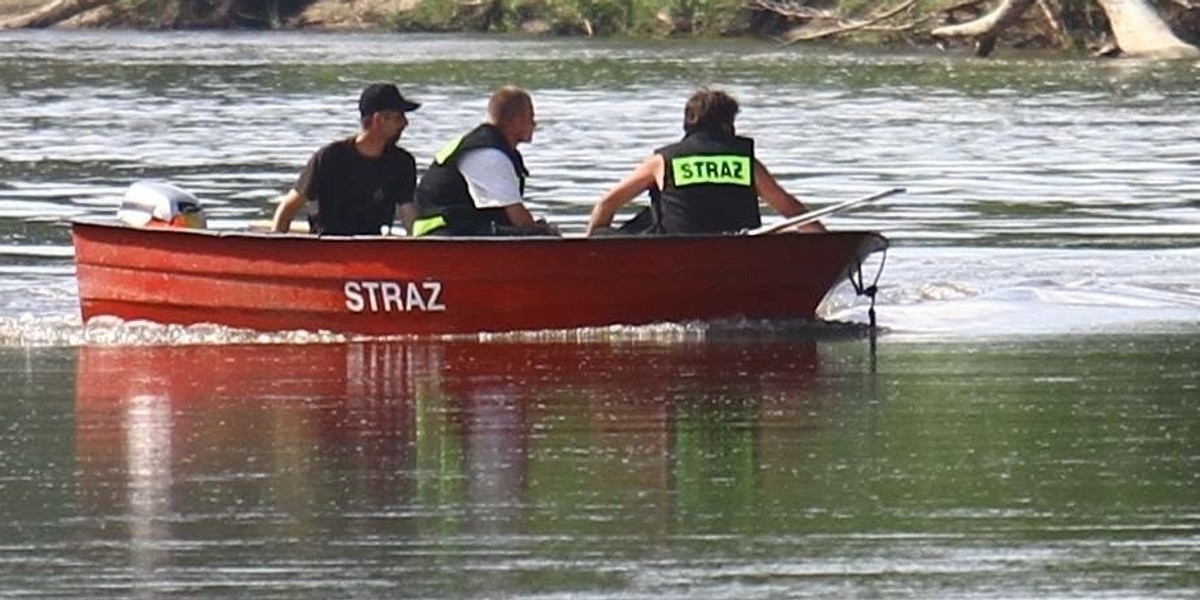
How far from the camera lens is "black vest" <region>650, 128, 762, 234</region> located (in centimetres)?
1717

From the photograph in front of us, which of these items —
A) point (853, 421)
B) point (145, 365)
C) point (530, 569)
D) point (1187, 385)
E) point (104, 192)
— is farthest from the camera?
point (104, 192)

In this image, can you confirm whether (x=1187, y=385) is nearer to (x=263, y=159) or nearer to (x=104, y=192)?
(x=104, y=192)

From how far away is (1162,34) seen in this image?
57.4m

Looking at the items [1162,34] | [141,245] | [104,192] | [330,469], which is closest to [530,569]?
[330,469]

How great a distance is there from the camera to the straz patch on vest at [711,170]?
17.1 meters

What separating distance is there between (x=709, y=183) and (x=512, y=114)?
105 cm

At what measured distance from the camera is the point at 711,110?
1695 cm

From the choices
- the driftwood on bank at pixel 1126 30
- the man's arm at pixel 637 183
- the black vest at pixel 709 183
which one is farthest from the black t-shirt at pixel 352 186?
the driftwood on bank at pixel 1126 30

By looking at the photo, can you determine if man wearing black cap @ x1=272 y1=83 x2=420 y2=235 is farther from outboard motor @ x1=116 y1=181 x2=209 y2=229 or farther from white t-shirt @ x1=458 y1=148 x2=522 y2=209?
outboard motor @ x1=116 y1=181 x2=209 y2=229

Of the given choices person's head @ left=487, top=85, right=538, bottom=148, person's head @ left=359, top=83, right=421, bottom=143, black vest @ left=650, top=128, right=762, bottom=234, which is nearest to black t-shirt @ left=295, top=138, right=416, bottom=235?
person's head @ left=359, top=83, right=421, bottom=143

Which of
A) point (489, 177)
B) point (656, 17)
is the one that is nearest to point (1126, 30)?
point (656, 17)

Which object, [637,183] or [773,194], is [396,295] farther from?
[773,194]

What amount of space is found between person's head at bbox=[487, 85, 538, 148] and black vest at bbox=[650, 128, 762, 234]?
717 millimetres

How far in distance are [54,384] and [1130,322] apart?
5636mm
